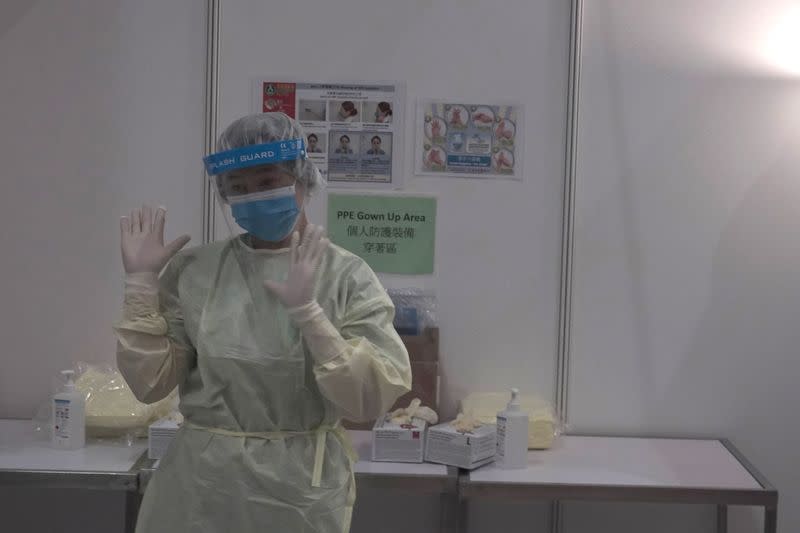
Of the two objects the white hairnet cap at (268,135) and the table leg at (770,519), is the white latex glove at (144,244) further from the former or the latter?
the table leg at (770,519)

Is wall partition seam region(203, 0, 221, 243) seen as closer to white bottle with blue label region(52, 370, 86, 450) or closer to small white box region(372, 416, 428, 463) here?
white bottle with blue label region(52, 370, 86, 450)

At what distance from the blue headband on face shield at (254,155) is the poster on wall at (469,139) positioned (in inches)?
37.6

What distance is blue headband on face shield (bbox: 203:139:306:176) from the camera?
173cm

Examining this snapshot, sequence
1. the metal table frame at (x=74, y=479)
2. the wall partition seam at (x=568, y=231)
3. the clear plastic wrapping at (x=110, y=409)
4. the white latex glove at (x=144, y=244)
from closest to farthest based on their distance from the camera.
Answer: the white latex glove at (x=144, y=244) < the metal table frame at (x=74, y=479) < the clear plastic wrapping at (x=110, y=409) < the wall partition seam at (x=568, y=231)

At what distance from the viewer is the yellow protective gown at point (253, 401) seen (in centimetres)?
173

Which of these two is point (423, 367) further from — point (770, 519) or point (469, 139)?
point (770, 519)

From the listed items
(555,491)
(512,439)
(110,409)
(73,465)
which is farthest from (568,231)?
(73,465)

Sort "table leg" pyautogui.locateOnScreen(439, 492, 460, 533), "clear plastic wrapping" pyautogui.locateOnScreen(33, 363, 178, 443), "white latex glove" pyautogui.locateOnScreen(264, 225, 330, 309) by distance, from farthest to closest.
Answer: "clear plastic wrapping" pyautogui.locateOnScreen(33, 363, 178, 443) → "table leg" pyautogui.locateOnScreen(439, 492, 460, 533) → "white latex glove" pyautogui.locateOnScreen(264, 225, 330, 309)

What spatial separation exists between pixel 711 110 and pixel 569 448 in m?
1.04

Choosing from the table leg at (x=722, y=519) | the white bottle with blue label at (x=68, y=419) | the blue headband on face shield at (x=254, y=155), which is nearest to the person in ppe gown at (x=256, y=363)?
the blue headband on face shield at (x=254, y=155)

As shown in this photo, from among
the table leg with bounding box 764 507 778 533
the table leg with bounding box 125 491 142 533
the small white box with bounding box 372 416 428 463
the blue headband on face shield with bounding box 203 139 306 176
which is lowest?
the table leg with bounding box 125 491 142 533

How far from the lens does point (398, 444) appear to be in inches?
90.9

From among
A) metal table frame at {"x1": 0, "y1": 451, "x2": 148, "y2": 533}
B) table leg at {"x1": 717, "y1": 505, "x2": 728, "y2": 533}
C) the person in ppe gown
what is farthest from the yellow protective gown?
table leg at {"x1": 717, "y1": 505, "x2": 728, "y2": 533}

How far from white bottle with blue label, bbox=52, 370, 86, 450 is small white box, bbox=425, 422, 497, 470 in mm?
874
